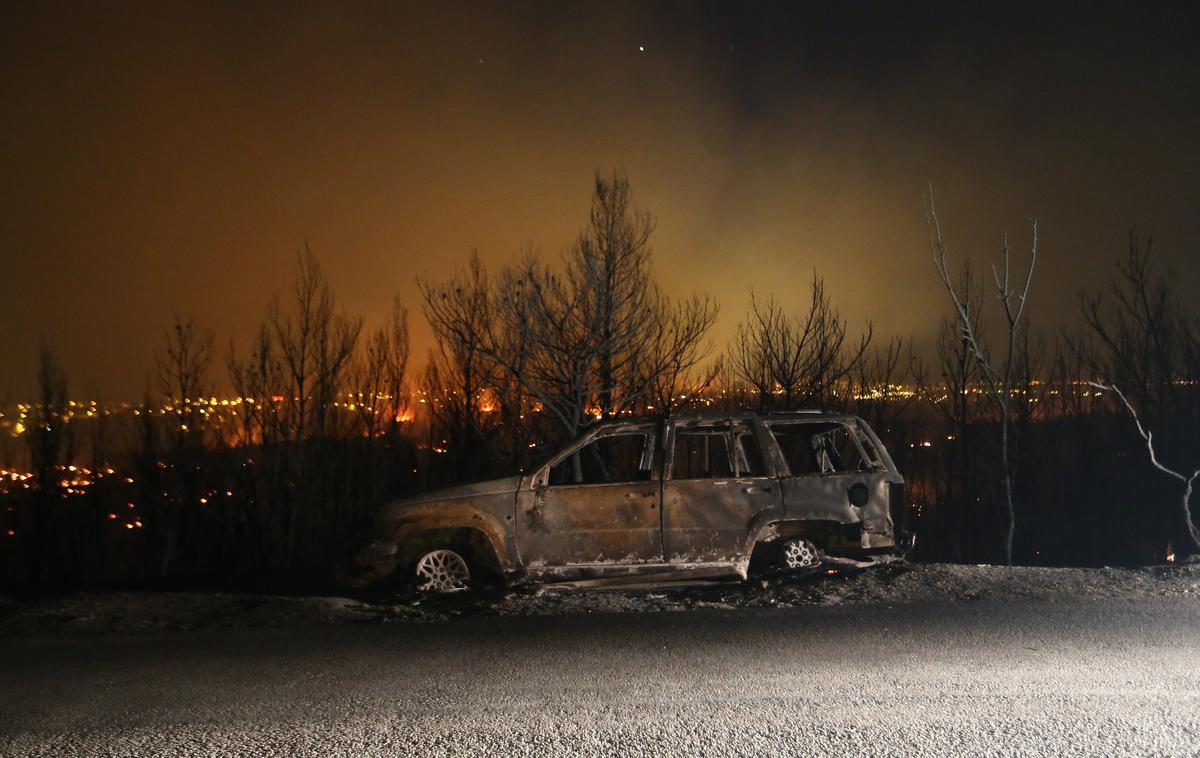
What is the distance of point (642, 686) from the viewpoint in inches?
242

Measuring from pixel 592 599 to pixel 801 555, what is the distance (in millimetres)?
2095

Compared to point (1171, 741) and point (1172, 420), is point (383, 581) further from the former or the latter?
point (1172, 420)

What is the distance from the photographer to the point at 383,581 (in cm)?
1023

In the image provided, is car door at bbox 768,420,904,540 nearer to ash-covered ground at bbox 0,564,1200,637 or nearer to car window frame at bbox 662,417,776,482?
car window frame at bbox 662,417,776,482

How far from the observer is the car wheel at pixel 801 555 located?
33.4 feet

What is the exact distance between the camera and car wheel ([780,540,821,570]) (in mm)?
10188

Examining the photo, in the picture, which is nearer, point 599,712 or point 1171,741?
point 1171,741

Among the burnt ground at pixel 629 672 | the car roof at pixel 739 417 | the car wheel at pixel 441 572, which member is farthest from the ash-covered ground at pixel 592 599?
the car roof at pixel 739 417

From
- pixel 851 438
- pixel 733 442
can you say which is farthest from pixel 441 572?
pixel 851 438

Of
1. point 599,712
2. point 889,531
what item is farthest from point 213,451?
point 599,712

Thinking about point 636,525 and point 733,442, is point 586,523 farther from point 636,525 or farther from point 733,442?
point 733,442

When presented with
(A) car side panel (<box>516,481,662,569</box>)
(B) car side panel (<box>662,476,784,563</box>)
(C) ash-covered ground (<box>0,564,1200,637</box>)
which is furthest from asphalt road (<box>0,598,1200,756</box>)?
(B) car side panel (<box>662,476,784,563</box>)

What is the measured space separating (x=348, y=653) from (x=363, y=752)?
243 centimetres

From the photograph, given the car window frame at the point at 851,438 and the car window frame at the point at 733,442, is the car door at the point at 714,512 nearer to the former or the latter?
the car window frame at the point at 733,442
